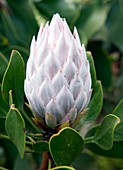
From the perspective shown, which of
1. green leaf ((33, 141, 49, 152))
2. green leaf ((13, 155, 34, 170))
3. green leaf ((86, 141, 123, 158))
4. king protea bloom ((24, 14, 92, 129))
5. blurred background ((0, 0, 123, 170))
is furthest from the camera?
blurred background ((0, 0, 123, 170))

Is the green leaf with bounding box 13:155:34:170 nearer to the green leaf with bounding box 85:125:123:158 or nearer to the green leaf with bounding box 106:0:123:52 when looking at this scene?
the green leaf with bounding box 85:125:123:158

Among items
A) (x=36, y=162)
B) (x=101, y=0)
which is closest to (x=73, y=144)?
(x=36, y=162)

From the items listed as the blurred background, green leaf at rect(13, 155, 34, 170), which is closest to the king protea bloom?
green leaf at rect(13, 155, 34, 170)

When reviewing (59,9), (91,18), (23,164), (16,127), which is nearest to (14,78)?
(16,127)

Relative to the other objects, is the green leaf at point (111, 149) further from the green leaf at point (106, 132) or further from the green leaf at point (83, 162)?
the green leaf at point (83, 162)

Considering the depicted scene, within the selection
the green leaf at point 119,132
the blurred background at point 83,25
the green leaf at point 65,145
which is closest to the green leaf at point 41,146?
the green leaf at point 65,145
